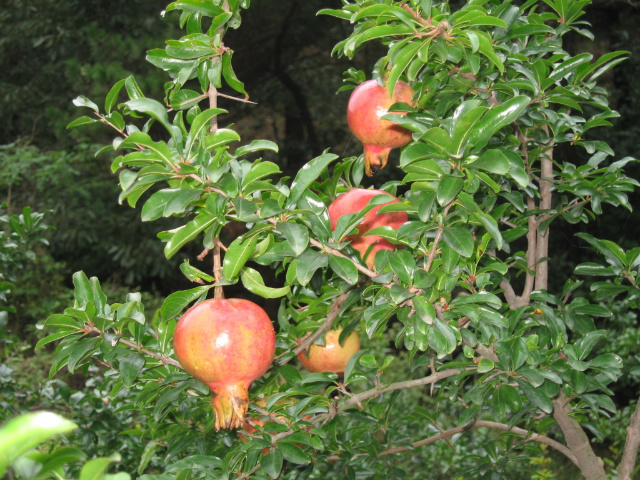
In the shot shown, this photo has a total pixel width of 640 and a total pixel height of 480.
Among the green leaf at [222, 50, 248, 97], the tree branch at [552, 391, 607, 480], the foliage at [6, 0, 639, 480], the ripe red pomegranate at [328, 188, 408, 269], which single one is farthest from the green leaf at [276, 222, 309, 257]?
the tree branch at [552, 391, 607, 480]

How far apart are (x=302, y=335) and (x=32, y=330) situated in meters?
3.64

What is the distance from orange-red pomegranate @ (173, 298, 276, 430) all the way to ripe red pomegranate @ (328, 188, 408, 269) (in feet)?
0.59

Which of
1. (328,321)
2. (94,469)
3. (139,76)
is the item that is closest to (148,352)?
(328,321)

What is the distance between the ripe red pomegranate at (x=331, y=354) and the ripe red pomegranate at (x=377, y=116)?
329 millimetres

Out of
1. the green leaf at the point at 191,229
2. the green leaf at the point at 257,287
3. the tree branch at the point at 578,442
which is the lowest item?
the tree branch at the point at 578,442

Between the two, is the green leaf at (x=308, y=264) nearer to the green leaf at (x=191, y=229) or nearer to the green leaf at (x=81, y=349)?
the green leaf at (x=191, y=229)

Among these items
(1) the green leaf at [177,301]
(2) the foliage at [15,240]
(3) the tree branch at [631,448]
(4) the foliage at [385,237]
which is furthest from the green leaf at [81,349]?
(2) the foliage at [15,240]

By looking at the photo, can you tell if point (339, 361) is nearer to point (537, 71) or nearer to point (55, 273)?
point (537, 71)

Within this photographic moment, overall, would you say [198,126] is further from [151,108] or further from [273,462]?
[273,462]

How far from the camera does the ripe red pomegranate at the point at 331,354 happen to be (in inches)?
43.5

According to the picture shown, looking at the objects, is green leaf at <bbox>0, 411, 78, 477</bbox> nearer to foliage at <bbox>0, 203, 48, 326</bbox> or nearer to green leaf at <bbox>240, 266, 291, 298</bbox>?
green leaf at <bbox>240, 266, 291, 298</bbox>

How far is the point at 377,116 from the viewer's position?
0.92m

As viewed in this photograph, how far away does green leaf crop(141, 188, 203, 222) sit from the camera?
2.19 feet

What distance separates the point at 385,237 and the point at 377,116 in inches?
7.8
